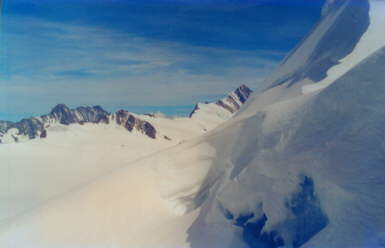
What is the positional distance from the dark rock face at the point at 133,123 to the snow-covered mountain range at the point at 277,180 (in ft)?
254

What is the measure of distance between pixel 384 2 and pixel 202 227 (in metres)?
12.7

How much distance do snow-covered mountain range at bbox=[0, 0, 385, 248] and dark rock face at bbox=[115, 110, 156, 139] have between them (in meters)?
77.3

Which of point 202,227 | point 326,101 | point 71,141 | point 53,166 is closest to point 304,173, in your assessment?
point 326,101

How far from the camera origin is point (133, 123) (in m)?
99.7

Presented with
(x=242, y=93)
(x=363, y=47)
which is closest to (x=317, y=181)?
(x=363, y=47)

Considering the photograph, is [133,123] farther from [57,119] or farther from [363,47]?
[363,47]

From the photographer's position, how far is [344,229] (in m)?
8.85

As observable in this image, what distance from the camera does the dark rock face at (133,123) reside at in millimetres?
97625

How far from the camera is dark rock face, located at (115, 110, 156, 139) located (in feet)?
320

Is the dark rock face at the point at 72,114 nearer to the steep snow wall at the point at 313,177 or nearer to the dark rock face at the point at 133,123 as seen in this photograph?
the dark rock face at the point at 133,123

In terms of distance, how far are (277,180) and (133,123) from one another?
A: 90344 mm

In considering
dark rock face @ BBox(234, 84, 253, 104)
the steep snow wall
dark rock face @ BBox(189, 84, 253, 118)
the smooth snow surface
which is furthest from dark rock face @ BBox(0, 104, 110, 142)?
the steep snow wall

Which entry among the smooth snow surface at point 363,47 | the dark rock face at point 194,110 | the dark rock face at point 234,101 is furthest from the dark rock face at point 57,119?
the smooth snow surface at point 363,47

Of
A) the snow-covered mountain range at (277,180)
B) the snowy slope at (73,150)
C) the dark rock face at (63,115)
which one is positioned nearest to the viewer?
the snow-covered mountain range at (277,180)
